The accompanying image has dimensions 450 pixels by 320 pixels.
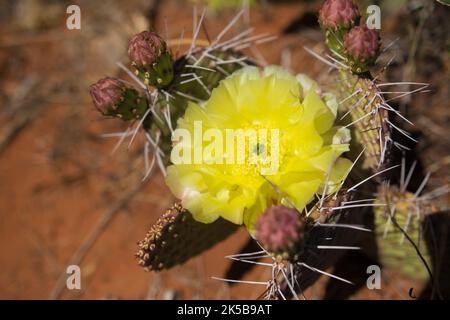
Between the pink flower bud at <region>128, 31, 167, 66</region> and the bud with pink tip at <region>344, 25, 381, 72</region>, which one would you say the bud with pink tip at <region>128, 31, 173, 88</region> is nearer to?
the pink flower bud at <region>128, 31, 167, 66</region>

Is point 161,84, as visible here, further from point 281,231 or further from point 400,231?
point 400,231

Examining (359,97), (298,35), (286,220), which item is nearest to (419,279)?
(359,97)

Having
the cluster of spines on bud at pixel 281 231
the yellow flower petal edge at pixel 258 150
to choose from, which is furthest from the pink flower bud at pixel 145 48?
the cluster of spines on bud at pixel 281 231

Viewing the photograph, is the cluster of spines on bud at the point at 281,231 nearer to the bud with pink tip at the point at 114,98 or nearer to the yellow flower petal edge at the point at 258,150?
the yellow flower petal edge at the point at 258,150

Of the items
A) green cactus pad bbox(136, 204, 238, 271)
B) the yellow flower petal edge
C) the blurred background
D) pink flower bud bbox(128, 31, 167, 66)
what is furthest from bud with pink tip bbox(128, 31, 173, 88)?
the blurred background

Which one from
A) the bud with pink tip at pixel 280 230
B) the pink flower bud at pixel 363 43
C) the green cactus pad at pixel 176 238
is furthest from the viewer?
the green cactus pad at pixel 176 238

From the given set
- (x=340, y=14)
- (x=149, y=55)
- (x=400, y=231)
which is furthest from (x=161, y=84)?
(x=400, y=231)
